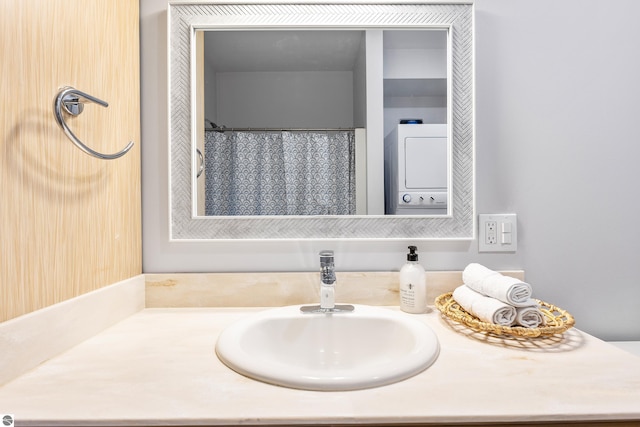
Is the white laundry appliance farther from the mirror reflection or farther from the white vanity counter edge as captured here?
the white vanity counter edge

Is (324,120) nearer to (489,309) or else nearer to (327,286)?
(327,286)

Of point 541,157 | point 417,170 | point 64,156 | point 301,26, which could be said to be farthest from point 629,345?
point 64,156

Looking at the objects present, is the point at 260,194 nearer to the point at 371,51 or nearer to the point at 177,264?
the point at 177,264

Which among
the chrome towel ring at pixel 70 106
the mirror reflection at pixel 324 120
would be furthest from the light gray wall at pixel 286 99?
the chrome towel ring at pixel 70 106

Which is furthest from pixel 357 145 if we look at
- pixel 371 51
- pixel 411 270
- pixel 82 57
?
pixel 82 57

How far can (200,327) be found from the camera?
84 centimetres

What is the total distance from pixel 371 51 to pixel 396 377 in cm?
87

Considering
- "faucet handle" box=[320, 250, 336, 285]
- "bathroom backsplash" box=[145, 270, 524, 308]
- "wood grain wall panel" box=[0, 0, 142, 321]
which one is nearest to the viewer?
"wood grain wall panel" box=[0, 0, 142, 321]

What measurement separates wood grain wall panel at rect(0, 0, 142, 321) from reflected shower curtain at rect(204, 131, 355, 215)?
234 millimetres

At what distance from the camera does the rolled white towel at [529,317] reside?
0.75 meters

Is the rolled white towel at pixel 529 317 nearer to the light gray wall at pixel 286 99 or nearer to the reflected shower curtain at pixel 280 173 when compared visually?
the reflected shower curtain at pixel 280 173

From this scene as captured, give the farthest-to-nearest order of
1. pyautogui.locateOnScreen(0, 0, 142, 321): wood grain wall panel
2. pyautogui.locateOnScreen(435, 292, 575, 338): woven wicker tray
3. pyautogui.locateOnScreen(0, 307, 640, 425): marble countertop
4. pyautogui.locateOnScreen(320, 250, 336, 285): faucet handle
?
pyautogui.locateOnScreen(320, 250, 336, 285): faucet handle
pyautogui.locateOnScreen(435, 292, 575, 338): woven wicker tray
pyautogui.locateOnScreen(0, 0, 142, 321): wood grain wall panel
pyautogui.locateOnScreen(0, 307, 640, 425): marble countertop

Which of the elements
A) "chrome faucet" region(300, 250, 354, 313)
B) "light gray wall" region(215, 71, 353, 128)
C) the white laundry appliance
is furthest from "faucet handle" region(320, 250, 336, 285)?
"light gray wall" region(215, 71, 353, 128)

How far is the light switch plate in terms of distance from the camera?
3.31 ft
